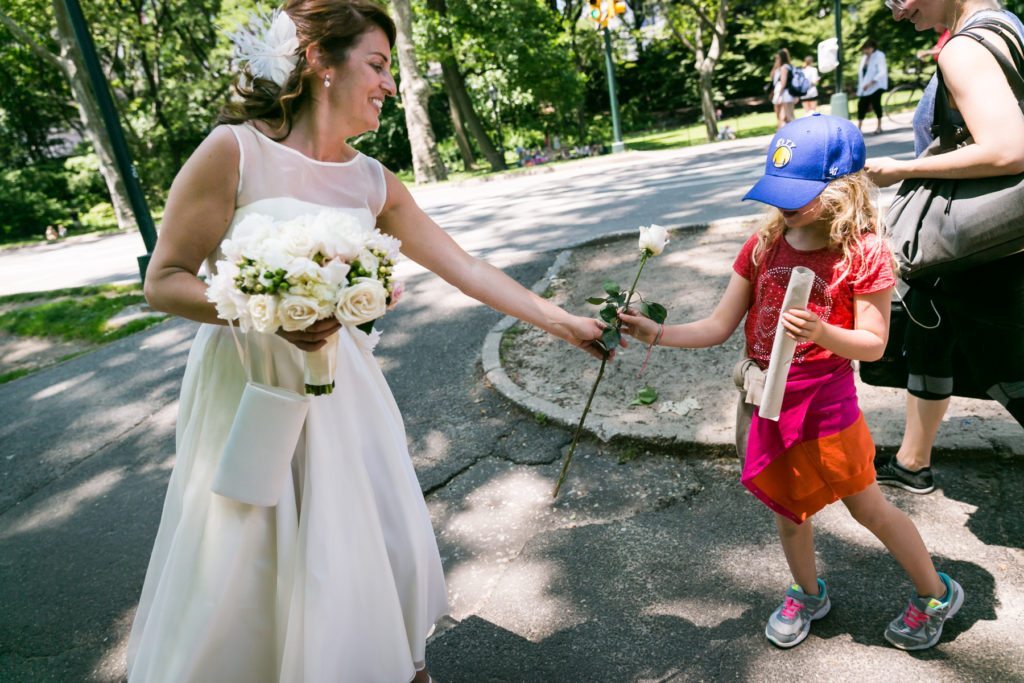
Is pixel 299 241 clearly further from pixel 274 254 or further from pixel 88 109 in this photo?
pixel 88 109

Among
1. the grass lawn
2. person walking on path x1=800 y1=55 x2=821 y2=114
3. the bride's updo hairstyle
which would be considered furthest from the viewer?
person walking on path x1=800 y1=55 x2=821 y2=114

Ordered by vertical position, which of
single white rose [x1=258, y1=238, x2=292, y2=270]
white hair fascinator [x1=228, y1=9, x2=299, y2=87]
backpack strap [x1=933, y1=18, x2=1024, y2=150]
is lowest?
single white rose [x1=258, y1=238, x2=292, y2=270]

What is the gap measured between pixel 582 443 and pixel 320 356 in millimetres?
2393

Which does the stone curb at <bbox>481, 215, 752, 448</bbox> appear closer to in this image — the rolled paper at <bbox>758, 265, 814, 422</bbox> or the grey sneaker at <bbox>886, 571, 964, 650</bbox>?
the grey sneaker at <bbox>886, 571, 964, 650</bbox>

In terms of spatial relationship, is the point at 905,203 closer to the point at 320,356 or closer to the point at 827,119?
the point at 827,119

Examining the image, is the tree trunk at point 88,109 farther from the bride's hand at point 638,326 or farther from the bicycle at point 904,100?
the bride's hand at point 638,326

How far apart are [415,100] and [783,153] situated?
17.6 meters

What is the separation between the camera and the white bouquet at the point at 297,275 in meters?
1.65

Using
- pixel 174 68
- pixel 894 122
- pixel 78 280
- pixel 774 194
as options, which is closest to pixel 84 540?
pixel 774 194

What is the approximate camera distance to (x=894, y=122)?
16234mm

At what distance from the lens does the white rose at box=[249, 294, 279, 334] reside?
5.40ft

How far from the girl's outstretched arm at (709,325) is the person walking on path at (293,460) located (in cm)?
97

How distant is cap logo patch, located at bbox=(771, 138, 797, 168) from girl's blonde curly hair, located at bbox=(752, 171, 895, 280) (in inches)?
Result: 5.8

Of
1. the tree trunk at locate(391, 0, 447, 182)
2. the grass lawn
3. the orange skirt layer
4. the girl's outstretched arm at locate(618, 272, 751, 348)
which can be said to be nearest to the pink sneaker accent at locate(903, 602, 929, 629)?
the orange skirt layer
